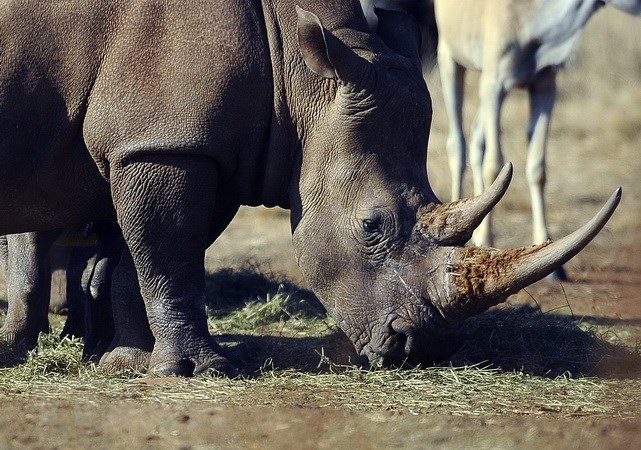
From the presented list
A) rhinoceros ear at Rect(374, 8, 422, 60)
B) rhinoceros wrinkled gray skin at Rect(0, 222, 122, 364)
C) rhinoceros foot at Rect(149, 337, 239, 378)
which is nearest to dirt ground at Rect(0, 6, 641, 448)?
rhinoceros foot at Rect(149, 337, 239, 378)

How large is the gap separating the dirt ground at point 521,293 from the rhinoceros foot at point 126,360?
2.37 feet

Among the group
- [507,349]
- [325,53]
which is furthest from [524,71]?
[325,53]

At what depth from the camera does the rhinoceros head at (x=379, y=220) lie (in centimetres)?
653

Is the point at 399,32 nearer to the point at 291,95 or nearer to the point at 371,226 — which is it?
the point at 291,95

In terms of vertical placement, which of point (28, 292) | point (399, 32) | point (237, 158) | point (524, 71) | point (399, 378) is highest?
point (524, 71)

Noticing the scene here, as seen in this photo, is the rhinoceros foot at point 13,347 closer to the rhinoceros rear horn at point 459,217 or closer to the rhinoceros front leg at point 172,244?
the rhinoceros front leg at point 172,244

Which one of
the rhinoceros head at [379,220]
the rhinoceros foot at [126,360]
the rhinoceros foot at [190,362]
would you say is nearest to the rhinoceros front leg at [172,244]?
the rhinoceros foot at [190,362]

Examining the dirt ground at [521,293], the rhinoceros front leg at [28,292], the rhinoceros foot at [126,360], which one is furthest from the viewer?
the rhinoceros front leg at [28,292]

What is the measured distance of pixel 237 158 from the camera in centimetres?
664

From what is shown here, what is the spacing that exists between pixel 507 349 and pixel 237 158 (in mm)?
1774

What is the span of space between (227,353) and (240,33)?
5.44 feet

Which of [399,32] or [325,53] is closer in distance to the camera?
[325,53]

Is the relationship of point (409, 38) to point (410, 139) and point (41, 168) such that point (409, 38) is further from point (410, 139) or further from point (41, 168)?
point (41, 168)

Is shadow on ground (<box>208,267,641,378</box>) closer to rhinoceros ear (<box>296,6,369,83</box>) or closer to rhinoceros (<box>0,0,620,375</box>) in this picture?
rhinoceros (<box>0,0,620,375</box>)
